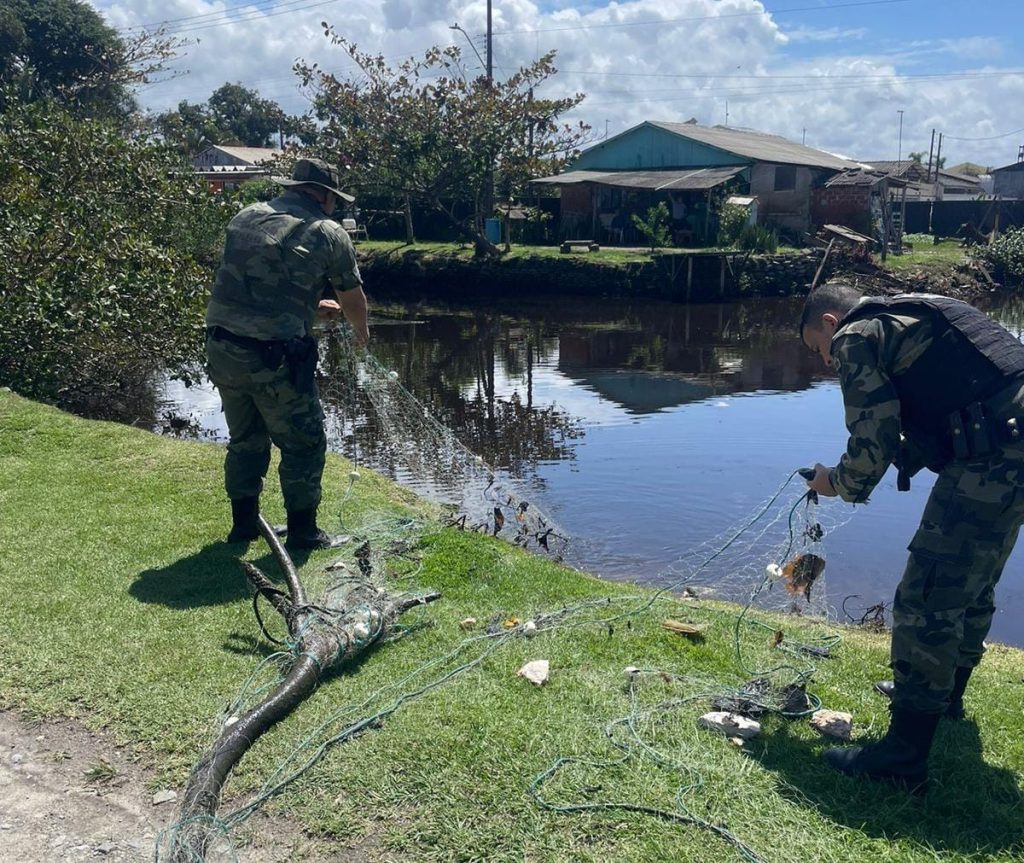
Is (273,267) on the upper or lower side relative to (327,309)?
upper

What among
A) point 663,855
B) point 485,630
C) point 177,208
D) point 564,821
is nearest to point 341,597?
point 485,630

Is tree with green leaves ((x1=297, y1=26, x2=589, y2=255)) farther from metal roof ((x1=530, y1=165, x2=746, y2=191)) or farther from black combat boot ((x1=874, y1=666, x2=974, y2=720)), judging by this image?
black combat boot ((x1=874, y1=666, x2=974, y2=720))

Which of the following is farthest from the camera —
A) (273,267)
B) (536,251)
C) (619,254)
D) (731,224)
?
(536,251)

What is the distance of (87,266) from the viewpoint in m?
12.1

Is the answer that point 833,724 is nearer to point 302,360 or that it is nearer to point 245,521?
point 302,360

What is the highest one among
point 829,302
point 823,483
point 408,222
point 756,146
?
point 756,146

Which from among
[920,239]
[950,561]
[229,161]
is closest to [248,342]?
[950,561]

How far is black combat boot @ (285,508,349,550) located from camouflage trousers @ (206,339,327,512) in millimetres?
64

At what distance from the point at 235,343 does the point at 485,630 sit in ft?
7.77

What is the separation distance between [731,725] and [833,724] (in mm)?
456

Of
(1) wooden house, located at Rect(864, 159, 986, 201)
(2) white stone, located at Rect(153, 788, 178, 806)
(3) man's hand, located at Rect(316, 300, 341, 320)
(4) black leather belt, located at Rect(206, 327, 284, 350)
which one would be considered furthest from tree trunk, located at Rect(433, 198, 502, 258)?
(2) white stone, located at Rect(153, 788, 178, 806)

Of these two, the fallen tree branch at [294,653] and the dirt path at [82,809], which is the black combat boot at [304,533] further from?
the dirt path at [82,809]

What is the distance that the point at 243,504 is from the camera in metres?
6.56

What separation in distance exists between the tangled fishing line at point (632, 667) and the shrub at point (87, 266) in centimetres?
498
